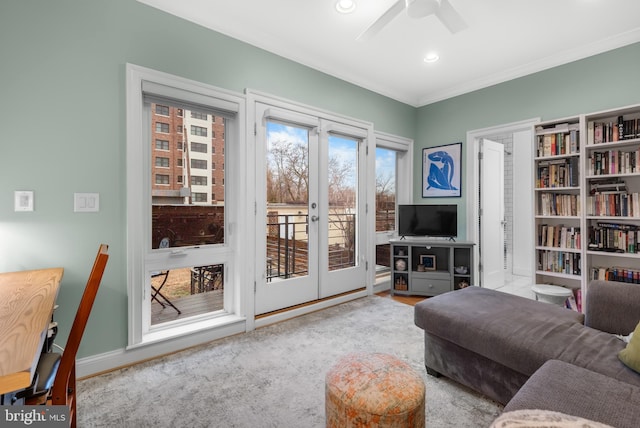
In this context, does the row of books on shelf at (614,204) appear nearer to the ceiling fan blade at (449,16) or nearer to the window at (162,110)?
the ceiling fan blade at (449,16)

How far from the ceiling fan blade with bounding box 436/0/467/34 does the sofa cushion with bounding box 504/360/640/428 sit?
6.99 ft

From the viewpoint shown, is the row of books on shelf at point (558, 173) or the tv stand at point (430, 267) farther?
the tv stand at point (430, 267)

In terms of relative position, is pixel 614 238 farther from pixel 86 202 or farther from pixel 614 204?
pixel 86 202

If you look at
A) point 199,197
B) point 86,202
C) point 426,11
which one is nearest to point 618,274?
point 426,11

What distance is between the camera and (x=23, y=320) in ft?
3.35

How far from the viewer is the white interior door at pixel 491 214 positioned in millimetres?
4070

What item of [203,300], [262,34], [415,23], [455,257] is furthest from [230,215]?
[455,257]

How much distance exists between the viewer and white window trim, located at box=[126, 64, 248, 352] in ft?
7.25

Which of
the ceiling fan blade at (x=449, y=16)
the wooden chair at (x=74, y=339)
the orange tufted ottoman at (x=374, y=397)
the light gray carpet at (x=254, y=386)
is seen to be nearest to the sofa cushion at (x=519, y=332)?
the light gray carpet at (x=254, y=386)

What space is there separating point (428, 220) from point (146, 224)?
10.6 ft

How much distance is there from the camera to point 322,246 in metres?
3.48

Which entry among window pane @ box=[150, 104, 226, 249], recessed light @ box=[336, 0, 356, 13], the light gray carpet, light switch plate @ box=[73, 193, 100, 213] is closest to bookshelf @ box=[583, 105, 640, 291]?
the light gray carpet

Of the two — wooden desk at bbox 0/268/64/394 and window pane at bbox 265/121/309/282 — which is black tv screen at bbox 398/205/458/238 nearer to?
window pane at bbox 265/121/309/282

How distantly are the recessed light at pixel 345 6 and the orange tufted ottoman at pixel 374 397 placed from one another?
97.8 inches
